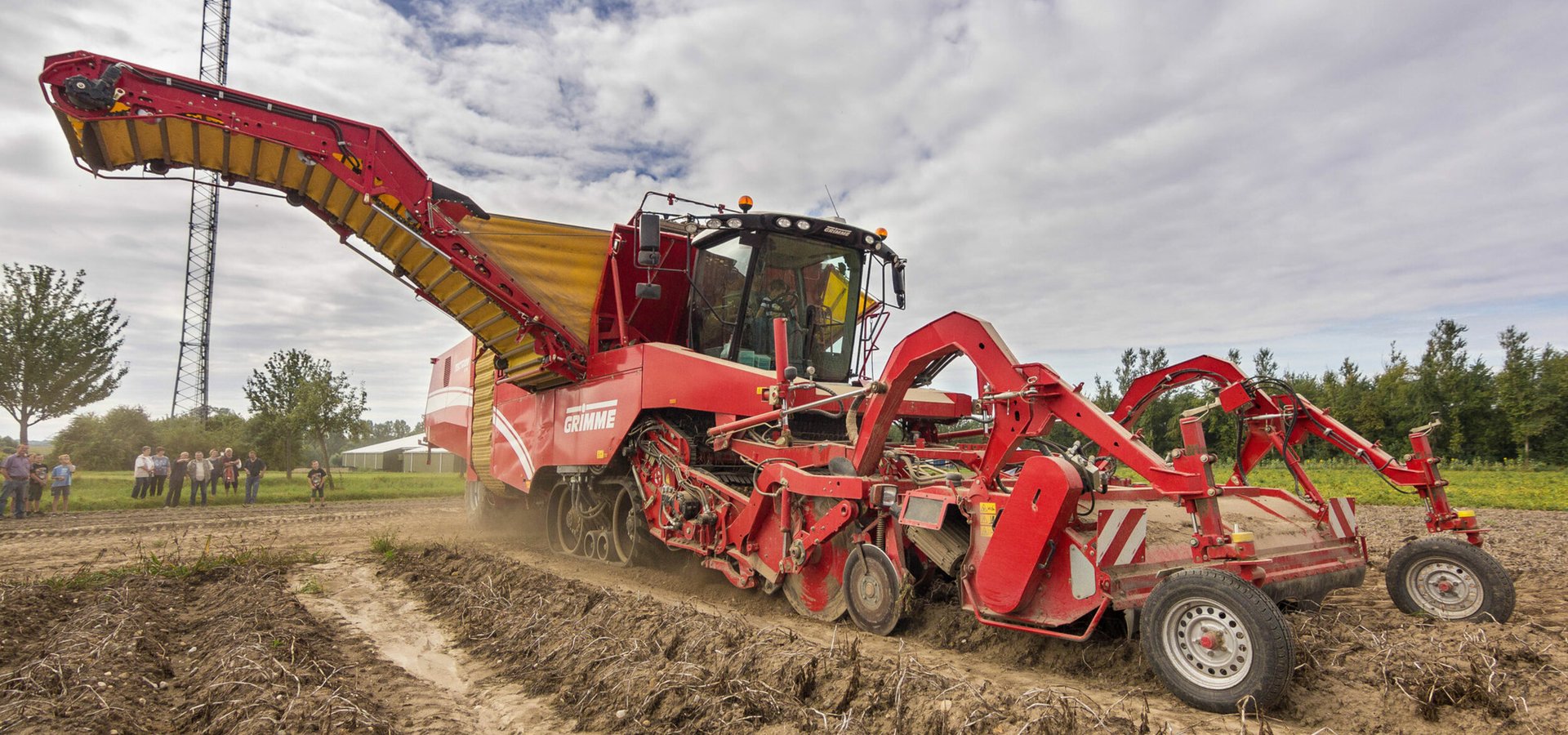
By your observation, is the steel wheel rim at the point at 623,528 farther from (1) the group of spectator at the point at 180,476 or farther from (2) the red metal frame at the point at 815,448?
(1) the group of spectator at the point at 180,476

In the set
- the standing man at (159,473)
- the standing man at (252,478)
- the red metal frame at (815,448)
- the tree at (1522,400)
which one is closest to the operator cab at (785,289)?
the red metal frame at (815,448)

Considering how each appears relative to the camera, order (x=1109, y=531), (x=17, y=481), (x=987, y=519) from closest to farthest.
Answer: (x=1109, y=531) < (x=987, y=519) < (x=17, y=481)

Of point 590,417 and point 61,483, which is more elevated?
point 590,417

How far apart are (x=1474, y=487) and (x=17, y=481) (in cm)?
3172

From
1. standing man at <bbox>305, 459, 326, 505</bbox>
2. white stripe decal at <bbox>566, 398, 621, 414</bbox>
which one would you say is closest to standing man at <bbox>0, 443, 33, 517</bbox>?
standing man at <bbox>305, 459, 326, 505</bbox>

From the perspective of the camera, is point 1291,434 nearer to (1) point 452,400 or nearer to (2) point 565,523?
(2) point 565,523

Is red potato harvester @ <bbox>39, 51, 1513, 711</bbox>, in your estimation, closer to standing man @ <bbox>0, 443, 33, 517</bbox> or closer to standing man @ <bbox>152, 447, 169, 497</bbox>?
standing man @ <bbox>0, 443, 33, 517</bbox>

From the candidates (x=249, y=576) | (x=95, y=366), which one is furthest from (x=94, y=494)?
(x=249, y=576)

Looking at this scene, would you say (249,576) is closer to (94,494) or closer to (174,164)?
(174,164)

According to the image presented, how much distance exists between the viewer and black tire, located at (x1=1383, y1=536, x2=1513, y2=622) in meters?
4.01

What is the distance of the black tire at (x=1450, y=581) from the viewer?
4.01m

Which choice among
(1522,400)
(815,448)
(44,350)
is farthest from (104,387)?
(1522,400)

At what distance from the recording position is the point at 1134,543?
3.61 metres

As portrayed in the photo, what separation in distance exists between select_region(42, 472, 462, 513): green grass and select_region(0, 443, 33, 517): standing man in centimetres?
169
